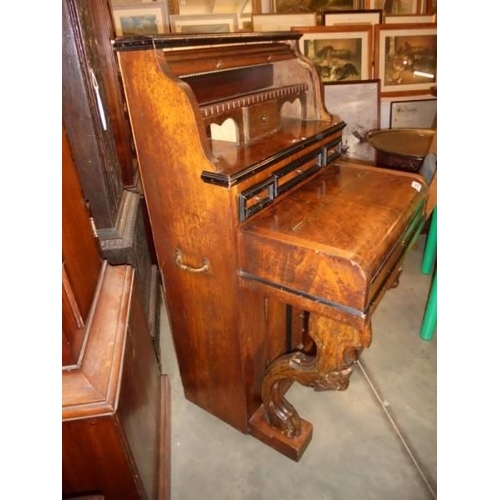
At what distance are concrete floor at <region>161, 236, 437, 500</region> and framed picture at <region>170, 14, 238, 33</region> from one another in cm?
255

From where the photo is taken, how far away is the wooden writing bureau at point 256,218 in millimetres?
1194

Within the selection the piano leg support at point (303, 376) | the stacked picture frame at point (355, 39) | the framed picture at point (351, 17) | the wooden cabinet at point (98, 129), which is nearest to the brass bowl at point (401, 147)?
the stacked picture frame at point (355, 39)

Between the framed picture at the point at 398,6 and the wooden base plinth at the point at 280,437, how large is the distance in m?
3.41

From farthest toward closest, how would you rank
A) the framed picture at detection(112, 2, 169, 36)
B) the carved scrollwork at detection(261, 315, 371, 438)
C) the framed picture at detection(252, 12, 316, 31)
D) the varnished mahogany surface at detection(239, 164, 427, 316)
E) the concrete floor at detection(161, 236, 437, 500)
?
the framed picture at detection(252, 12, 316, 31)
the framed picture at detection(112, 2, 169, 36)
the concrete floor at detection(161, 236, 437, 500)
the carved scrollwork at detection(261, 315, 371, 438)
the varnished mahogany surface at detection(239, 164, 427, 316)

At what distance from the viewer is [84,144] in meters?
1.61

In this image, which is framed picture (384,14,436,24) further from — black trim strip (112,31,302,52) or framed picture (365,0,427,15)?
black trim strip (112,31,302,52)

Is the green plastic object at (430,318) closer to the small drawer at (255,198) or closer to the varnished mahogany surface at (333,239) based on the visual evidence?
the varnished mahogany surface at (333,239)

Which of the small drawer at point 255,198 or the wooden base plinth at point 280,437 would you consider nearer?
the small drawer at point 255,198

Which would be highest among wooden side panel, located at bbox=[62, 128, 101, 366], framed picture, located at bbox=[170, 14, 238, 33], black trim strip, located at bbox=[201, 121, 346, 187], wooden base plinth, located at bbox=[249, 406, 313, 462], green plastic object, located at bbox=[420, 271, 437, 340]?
framed picture, located at bbox=[170, 14, 238, 33]

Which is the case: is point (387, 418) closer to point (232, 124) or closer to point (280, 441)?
point (280, 441)

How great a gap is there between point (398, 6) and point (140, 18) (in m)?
2.24

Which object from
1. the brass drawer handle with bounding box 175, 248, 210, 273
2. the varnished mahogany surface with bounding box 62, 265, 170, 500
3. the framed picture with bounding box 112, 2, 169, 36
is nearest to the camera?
the varnished mahogany surface with bounding box 62, 265, 170, 500

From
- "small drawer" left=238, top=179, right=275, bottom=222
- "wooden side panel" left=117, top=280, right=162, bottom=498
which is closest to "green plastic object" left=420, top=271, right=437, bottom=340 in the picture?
"small drawer" left=238, top=179, right=275, bottom=222

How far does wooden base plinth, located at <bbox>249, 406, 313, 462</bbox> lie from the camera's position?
5.55ft
